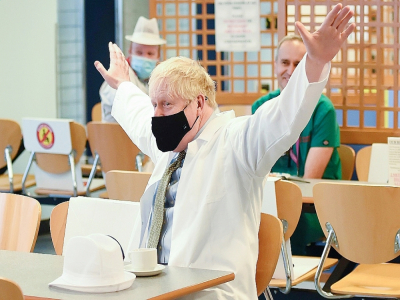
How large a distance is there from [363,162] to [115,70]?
2208mm

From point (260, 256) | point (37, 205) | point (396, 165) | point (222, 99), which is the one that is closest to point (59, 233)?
point (37, 205)

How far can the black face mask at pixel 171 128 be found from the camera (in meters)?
2.49

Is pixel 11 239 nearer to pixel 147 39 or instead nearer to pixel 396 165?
pixel 396 165

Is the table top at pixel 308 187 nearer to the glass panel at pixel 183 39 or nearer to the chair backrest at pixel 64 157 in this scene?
the chair backrest at pixel 64 157

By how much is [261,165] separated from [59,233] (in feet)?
3.29

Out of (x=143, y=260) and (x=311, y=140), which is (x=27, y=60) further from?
(x=143, y=260)

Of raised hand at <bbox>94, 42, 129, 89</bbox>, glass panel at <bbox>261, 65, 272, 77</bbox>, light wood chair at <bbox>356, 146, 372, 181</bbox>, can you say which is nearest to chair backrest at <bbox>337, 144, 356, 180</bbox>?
light wood chair at <bbox>356, 146, 372, 181</bbox>

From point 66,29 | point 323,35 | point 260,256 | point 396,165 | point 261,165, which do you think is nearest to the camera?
point 323,35

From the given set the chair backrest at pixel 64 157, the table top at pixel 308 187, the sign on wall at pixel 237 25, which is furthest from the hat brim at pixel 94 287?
the sign on wall at pixel 237 25

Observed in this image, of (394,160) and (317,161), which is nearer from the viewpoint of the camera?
(394,160)

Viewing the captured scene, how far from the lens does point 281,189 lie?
10.6 ft

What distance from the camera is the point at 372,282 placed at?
3.34m

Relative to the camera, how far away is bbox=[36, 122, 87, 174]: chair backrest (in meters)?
5.55

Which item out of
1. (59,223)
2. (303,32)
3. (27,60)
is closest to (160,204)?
(59,223)
